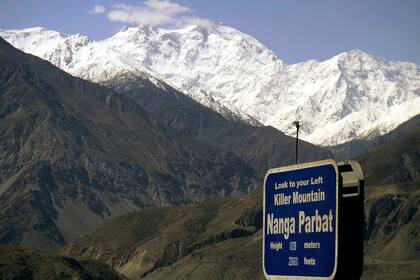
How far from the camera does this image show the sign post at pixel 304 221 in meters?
18.9

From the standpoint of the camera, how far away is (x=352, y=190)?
19047mm

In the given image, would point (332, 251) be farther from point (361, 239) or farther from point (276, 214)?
point (276, 214)

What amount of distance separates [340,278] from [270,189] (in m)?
3.23

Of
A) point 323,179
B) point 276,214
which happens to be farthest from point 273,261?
point 323,179

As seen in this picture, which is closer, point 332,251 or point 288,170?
point 332,251

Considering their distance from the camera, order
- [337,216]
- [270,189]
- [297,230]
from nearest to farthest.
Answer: [337,216]
[297,230]
[270,189]

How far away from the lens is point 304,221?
1983cm

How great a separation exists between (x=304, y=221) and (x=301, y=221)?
8 cm

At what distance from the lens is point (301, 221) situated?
19891mm

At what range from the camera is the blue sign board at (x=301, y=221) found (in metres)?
19.0

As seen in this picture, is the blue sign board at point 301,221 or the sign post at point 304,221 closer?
→ the sign post at point 304,221

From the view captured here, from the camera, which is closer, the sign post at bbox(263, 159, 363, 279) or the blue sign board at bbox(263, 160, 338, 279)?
the sign post at bbox(263, 159, 363, 279)

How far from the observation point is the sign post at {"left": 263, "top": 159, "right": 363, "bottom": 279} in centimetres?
1892

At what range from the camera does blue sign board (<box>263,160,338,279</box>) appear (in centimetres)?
1905
